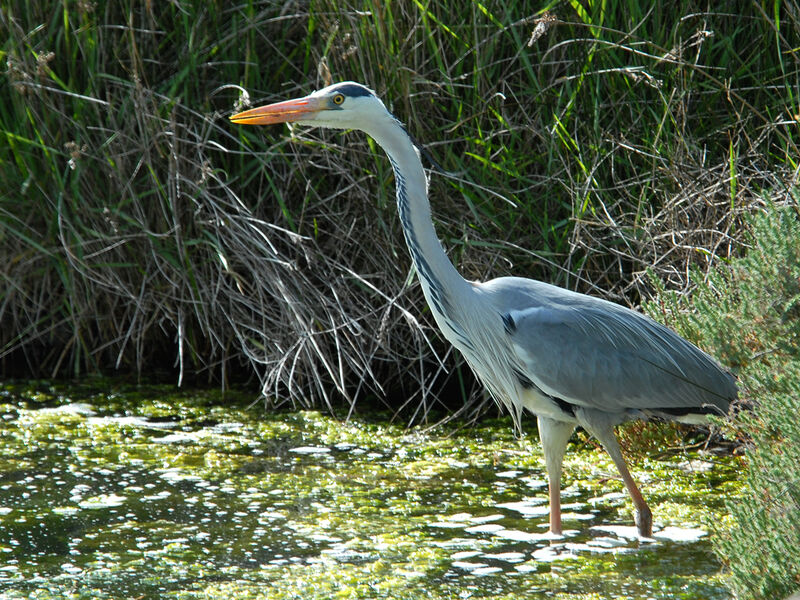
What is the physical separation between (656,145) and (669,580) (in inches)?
84.0

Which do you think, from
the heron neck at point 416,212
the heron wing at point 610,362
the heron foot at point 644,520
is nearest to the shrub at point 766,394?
the heron wing at point 610,362

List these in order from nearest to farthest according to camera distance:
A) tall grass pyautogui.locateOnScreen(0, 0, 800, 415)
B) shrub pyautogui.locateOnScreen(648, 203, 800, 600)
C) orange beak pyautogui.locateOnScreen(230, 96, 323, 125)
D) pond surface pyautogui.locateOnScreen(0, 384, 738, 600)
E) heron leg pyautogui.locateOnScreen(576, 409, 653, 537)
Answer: shrub pyautogui.locateOnScreen(648, 203, 800, 600)
pond surface pyautogui.locateOnScreen(0, 384, 738, 600)
heron leg pyautogui.locateOnScreen(576, 409, 653, 537)
orange beak pyautogui.locateOnScreen(230, 96, 323, 125)
tall grass pyautogui.locateOnScreen(0, 0, 800, 415)

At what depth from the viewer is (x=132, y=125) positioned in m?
5.15

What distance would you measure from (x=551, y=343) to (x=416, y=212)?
2.25 feet

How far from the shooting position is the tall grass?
484 centimetres

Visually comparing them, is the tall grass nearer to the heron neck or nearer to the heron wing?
the heron wing

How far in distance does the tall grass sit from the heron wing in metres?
0.71

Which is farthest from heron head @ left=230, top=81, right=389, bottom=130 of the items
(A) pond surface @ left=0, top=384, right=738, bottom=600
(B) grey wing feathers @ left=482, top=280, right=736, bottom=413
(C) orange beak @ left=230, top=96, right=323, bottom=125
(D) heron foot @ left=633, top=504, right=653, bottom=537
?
(D) heron foot @ left=633, top=504, right=653, bottom=537

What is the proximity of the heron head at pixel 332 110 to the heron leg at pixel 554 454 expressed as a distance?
1.31 meters

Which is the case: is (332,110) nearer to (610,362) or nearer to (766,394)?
(610,362)

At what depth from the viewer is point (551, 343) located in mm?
3871

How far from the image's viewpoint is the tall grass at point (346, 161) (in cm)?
484

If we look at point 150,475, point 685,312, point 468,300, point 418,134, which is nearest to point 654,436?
point 685,312

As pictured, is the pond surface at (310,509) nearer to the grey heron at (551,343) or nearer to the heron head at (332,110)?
the grey heron at (551,343)
